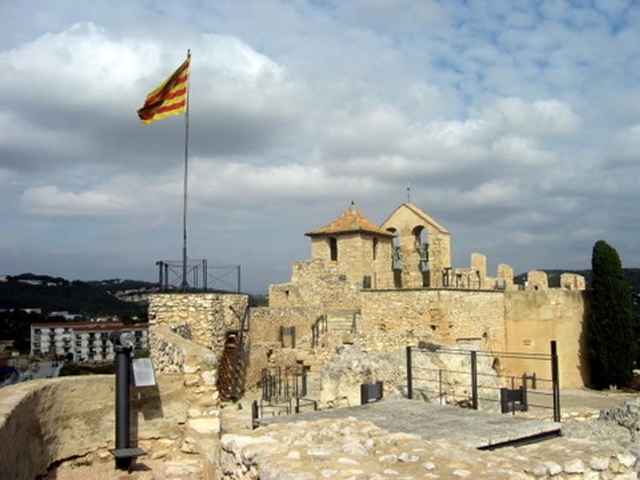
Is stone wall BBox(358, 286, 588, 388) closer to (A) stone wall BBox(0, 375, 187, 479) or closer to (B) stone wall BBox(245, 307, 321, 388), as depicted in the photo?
(B) stone wall BBox(245, 307, 321, 388)

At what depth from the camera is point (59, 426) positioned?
23.4ft

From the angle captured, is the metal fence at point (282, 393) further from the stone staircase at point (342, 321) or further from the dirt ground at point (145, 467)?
the dirt ground at point (145, 467)

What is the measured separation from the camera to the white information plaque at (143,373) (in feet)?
24.3

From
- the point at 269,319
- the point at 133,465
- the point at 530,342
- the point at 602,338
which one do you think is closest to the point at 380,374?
the point at 133,465

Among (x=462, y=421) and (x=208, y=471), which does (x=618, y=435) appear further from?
(x=208, y=471)

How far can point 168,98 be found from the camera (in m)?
15.4

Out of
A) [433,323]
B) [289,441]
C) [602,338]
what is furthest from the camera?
[602,338]

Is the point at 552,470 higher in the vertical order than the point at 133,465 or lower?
higher

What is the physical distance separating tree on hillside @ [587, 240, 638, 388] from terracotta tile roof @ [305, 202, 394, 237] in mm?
9319

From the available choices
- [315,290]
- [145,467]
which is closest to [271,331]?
[315,290]

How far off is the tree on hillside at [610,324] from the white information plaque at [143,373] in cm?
2281

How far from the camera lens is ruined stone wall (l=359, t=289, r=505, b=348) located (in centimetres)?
2339

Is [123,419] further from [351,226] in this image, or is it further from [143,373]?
[351,226]

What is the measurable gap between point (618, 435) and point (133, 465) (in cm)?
671
